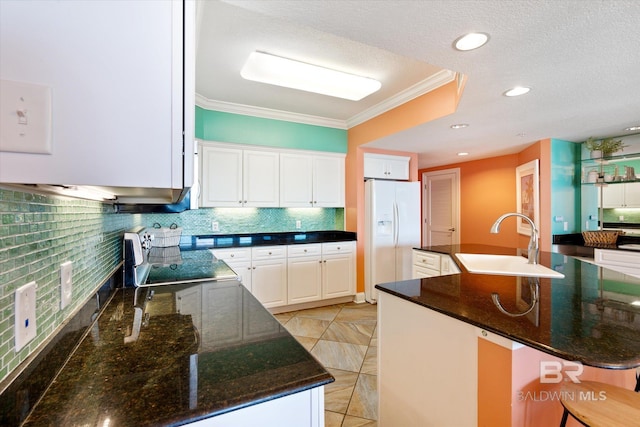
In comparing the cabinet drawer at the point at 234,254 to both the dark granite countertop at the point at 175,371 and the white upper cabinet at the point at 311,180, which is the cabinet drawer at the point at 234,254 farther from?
the dark granite countertop at the point at 175,371

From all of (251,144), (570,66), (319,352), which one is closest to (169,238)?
(251,144)

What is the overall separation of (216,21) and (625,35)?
233cm

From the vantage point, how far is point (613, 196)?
3.55 m

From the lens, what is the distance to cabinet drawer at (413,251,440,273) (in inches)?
109

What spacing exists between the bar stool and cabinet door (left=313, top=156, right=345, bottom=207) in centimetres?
324

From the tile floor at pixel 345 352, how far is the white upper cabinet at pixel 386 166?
1865mm

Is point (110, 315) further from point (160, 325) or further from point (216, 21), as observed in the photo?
point (216, 21)

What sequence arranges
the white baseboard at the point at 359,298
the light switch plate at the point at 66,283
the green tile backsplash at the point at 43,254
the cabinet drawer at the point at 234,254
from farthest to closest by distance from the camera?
the white baseboard at the point at 359,298, the cabinet drawer at the point at 234,254, the light switch plate at the point at 66,283, the green tile backsplash at the point at 43,254

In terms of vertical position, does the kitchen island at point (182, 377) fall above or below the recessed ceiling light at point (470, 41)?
below

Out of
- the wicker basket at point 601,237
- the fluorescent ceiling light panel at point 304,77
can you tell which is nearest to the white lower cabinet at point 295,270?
the fluorescent ceiling light panel at point 304,77

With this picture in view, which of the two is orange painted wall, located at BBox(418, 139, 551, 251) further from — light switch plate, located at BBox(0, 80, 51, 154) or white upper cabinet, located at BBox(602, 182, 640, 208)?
light switch plate, located at BBox(0, 80, 51, 154)

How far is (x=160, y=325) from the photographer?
3.32ft

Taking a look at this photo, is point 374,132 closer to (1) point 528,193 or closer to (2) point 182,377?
(1) point 528,193

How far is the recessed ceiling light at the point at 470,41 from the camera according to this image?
1.46m
